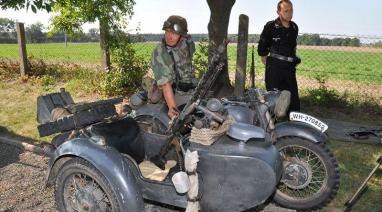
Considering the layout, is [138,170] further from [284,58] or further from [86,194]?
[284,58]

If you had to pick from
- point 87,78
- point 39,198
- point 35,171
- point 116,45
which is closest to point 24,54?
point 87,78

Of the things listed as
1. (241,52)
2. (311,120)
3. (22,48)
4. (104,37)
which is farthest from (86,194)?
(22,48)

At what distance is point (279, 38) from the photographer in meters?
5.99

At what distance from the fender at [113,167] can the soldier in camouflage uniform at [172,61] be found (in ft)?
2.78

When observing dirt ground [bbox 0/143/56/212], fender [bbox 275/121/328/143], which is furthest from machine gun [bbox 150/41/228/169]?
dirt ground [bbox 0/143/56/212]

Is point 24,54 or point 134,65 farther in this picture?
point 24,54

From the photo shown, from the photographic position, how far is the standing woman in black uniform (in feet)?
19.7

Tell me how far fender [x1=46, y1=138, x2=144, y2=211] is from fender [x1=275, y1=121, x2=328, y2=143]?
5.17 ft

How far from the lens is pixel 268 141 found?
3.61m

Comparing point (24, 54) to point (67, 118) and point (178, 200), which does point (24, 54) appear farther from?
point (178, 200)

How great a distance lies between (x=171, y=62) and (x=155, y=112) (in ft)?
1.81

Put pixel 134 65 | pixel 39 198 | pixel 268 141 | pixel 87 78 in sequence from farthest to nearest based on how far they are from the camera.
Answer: pixel 87 78 < pixel 134 65 < pixel 39 198 < pixel 268 141

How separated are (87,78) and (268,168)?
27.1ft

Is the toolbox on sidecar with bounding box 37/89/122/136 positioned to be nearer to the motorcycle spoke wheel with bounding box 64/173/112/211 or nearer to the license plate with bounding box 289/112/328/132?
the motorcycle spoke wheel with bounding box 64/173/112/211
